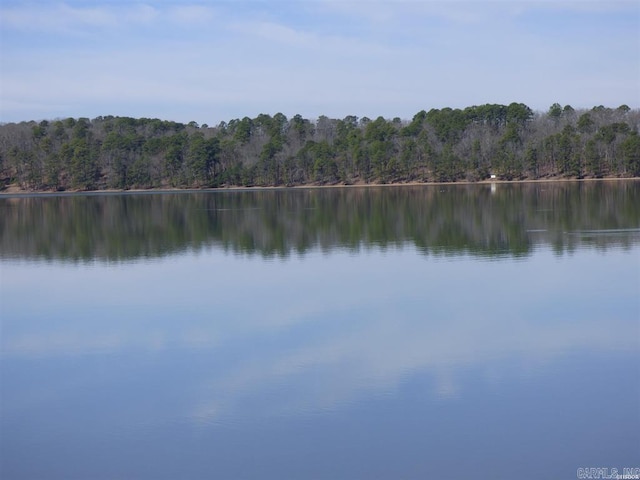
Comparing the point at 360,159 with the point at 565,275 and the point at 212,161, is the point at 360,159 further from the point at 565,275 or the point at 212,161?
the point at 565,275

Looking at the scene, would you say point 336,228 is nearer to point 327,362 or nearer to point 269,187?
point 327,362

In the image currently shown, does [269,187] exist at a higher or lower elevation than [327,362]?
higher

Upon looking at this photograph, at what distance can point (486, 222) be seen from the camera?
31.8 metres

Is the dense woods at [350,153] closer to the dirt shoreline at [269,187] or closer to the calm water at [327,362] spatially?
the dirt shoreline at [269,187]

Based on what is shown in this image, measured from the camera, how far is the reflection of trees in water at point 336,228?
25.8 metres

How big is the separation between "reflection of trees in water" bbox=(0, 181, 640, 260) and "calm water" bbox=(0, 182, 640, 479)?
40.3 inches

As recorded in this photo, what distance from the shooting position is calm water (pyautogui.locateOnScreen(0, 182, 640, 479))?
8727mm

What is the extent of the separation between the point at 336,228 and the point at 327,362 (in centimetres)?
1999

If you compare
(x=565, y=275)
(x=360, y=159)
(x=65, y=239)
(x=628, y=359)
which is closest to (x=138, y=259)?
(x=65, y=239)

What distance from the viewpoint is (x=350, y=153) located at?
82750mm

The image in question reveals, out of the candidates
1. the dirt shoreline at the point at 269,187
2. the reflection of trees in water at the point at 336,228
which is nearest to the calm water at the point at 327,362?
the reflection of trees in water at the point at 336,228

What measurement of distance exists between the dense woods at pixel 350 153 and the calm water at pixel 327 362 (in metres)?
52.8

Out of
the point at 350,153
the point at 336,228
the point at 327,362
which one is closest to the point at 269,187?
the point at 350,153

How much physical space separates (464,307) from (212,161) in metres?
72.5
